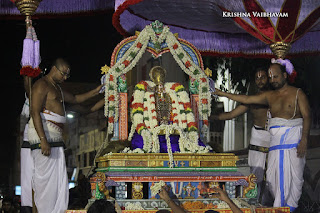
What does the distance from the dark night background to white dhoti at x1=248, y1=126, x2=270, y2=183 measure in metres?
3.80

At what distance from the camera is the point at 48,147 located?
288 inches

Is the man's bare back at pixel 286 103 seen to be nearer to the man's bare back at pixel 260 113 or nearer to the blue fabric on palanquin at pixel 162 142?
the man's bare back at pixel 260 113

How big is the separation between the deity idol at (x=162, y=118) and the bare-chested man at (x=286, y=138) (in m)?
1.13

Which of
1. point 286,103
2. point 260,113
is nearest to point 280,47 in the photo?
point 286,103

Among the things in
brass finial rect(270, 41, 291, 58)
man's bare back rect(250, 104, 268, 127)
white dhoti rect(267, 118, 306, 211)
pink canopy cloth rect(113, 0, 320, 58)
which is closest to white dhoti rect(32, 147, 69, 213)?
pink canopy cloth rect(113, 0, 320, 58)

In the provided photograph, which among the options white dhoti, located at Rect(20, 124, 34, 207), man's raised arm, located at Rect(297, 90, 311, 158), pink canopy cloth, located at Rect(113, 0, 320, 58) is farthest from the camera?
pink canopy cloth, located at Rect(113, 0, 320, 58)

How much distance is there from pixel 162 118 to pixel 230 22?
2.32 meters

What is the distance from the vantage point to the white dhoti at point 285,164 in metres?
8.47

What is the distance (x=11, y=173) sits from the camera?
16422mm

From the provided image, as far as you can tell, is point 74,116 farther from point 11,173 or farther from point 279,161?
point 279,161

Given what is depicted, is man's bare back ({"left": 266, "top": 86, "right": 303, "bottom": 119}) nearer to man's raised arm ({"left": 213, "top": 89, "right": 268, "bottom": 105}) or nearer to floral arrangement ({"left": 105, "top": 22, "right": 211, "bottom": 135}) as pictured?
man's raised arm ({"left": 213, "top": 89, "right": 268, "bottom": 105})

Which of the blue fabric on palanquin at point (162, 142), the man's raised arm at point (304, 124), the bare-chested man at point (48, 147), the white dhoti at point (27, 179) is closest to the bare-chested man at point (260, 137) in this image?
the man's raised arm at point (304, 124)

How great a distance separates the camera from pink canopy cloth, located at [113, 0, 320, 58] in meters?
8.83

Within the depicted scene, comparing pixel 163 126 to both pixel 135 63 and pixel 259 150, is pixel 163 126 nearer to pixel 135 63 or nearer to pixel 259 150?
pixel 135 63
